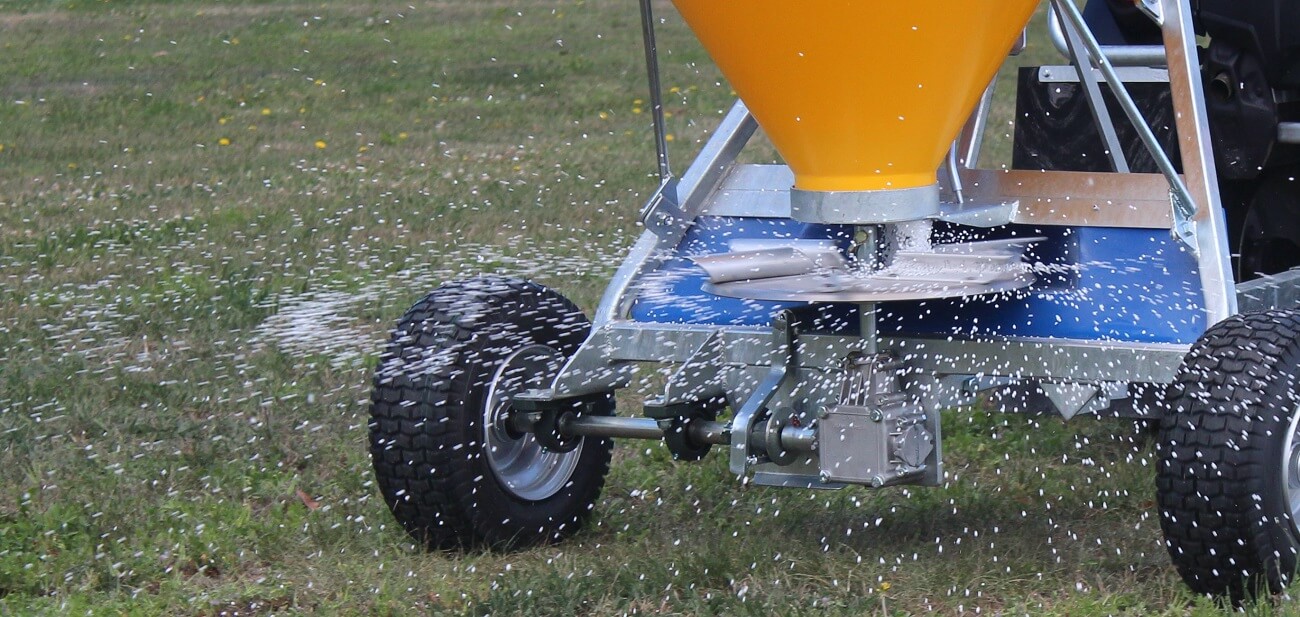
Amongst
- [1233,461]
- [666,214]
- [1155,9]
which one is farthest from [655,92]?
[1233,461]

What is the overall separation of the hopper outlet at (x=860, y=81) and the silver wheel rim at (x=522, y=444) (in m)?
0.80

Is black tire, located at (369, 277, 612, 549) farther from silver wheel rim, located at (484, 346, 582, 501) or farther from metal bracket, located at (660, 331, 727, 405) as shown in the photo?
metal bracket, located at (660, 331, 727, 405)

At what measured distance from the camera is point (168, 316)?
5961mm

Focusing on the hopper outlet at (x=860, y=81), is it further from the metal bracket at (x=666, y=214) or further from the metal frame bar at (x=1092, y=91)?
the metal bracket at (x=666, y=214)

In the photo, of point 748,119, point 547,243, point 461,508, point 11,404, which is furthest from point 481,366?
point 547,243

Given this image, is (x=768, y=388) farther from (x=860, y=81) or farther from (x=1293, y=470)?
(x=1293, y=470)

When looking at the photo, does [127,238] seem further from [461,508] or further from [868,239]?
[868,239]

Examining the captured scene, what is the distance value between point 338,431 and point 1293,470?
2564 millimetres

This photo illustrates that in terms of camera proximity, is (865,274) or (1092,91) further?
(1092,91)

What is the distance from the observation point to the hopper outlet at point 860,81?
3.17m

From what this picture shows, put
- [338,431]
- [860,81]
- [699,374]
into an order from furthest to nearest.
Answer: [338,431] < [699,374] < [860,81]

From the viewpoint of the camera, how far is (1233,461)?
10.2ft

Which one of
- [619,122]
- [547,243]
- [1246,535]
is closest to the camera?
[1246,535]

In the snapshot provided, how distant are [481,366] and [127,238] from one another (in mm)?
3972
